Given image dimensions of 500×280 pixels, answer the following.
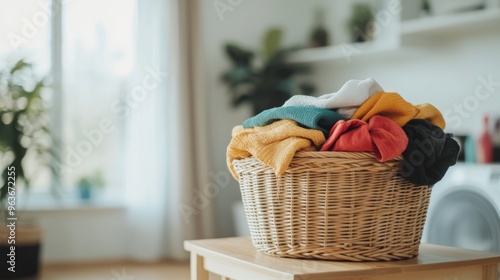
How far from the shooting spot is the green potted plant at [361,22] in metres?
4.02

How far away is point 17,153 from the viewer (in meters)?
3.52

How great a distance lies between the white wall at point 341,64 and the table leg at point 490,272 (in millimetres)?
2273

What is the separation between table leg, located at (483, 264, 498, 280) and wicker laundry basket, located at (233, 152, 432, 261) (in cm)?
17

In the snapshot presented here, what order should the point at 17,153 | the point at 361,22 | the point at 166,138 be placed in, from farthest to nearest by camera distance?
1. the point at 166,138
2. the point at 361,22
3. the point at 17,153

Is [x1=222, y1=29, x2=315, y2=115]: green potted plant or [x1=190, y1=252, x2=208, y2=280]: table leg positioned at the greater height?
[x1=222, y1=29, x2=315, y2=115]: green potted plant

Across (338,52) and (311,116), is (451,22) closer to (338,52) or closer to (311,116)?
(338,52)

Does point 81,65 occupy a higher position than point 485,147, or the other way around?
point 81,65

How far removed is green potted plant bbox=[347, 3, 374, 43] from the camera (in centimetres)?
402

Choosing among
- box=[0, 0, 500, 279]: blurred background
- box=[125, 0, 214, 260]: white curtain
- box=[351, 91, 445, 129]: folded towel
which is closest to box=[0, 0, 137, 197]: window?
box=[0, 0, 500, 279]: blurred background

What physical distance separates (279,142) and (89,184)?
3134mm

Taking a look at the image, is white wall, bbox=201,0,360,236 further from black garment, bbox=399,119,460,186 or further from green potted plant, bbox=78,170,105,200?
black garment, bbox=399,119,460,186

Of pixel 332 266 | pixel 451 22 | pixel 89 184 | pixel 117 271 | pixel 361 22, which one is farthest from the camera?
pixel 89 184

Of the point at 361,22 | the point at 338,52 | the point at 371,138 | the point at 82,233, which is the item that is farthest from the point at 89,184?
the point at 371,138

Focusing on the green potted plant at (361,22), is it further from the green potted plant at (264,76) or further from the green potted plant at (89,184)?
the green potted plant at (89,184)
